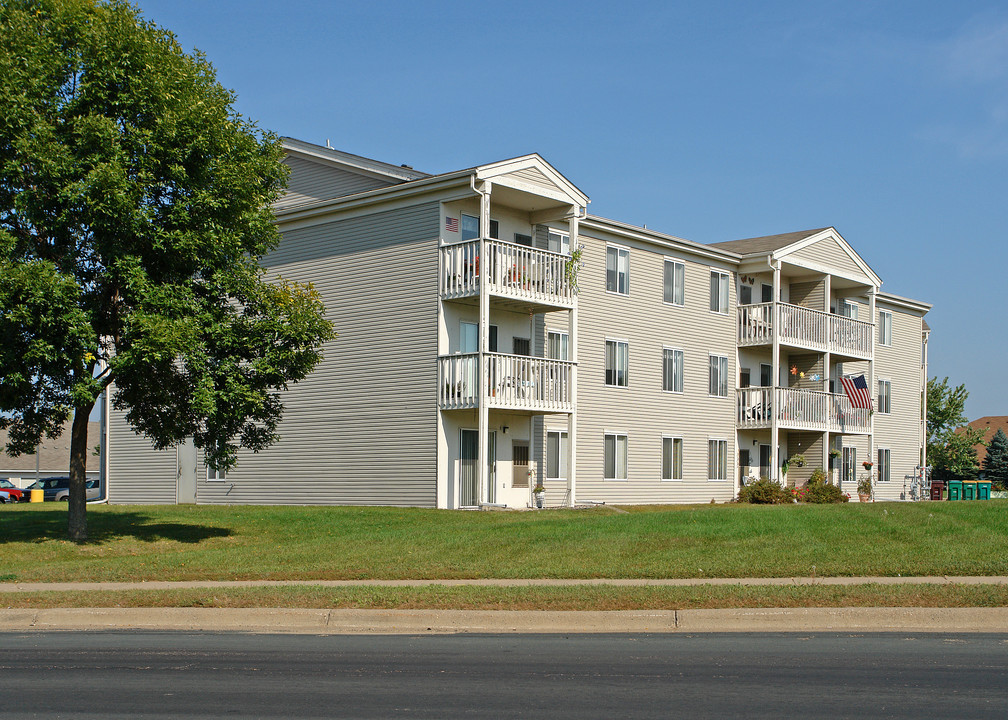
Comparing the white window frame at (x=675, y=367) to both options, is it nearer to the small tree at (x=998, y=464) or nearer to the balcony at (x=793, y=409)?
the balcony at (x=793, y=409)

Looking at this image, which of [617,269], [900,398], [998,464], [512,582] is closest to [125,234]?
[512,582]

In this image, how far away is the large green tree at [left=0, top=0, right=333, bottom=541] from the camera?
717 inches

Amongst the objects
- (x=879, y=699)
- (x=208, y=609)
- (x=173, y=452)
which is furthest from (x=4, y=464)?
(x=879, y=699)

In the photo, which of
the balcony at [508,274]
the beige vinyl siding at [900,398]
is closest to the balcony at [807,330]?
the beige vinyl siding at [900,398]

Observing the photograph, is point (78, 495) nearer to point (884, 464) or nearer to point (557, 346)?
point (557, 346)

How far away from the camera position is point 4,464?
86.1 metres

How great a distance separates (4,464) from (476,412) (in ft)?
225

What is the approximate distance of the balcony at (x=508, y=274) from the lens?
95.1ft

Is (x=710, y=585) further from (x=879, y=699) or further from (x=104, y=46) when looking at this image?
(x=104, y=46)

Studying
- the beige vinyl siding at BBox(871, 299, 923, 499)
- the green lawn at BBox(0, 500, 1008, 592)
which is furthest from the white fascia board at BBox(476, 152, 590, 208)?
the beige vinyl siding at BBox(871, 299, 923, 499)

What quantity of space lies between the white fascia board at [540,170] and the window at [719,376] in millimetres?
10448

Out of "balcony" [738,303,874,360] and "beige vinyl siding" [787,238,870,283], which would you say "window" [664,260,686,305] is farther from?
"beige vinyl siding" [787,238,870,283]

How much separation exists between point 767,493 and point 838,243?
1194cm

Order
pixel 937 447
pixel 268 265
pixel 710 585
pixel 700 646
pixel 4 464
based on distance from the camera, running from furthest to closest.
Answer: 1. pixel 4 464
2. pixel 937 447
3. pixel 268 265
4. pixel 710 585
5. pixel 700 646
